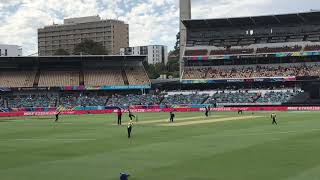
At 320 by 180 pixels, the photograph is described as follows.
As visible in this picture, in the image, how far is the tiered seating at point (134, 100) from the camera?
102944mm

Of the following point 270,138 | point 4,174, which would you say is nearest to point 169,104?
point 270,138

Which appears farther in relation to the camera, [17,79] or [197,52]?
[197,52]

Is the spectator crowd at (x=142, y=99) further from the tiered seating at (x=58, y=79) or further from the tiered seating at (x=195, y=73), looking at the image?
the tiered seating at (x=195, y=73)

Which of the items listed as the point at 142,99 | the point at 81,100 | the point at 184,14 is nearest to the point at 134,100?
the point at 142,99

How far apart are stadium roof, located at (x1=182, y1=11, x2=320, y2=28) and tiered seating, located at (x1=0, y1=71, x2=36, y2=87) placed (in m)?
34.9

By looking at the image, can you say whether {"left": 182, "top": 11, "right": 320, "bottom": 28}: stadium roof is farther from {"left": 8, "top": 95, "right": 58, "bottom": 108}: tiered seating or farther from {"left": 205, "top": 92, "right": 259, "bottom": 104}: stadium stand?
{"left": 8, "top": 95, "right": 58, "bottom": 108}: tiered seating

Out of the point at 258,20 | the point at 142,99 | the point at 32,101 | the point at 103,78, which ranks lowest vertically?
the point at 32,101

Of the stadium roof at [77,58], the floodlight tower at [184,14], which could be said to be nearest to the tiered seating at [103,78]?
the stadium roof at [77,58]

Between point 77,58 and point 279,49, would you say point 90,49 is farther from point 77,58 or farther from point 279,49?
point 279,49

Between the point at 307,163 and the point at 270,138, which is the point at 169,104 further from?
the point at 307,163

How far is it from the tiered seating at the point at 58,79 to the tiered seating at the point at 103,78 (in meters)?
2.37

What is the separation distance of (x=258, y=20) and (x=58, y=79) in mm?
43969

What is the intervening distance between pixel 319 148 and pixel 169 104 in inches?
2837

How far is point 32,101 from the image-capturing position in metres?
105
